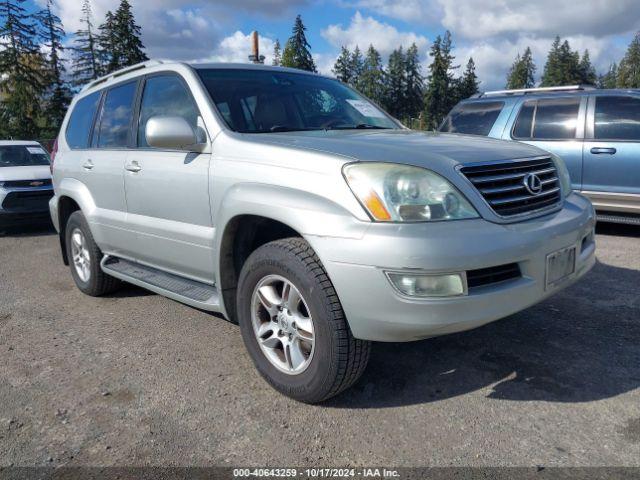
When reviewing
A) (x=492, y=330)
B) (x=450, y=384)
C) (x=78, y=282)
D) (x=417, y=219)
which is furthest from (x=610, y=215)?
(x=78, y=282)

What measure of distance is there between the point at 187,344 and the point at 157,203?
0.99 m

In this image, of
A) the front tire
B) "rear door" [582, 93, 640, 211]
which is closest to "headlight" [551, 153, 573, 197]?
the front tire

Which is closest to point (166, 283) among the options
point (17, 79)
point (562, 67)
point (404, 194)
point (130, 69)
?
point (130, 69)

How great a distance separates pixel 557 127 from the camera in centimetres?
684

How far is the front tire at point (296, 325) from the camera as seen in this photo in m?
2.45

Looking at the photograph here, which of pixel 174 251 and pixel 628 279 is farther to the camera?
pixel 628 279

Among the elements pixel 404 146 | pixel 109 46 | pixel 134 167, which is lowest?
pixel 134 167

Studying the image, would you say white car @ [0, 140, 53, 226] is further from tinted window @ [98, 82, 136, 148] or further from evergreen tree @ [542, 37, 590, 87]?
evergreen tree @ [542, 37, 590, 87]

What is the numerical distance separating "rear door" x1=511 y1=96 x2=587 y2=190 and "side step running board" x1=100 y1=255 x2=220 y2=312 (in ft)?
17.1

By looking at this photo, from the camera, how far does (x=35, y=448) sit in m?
2.44

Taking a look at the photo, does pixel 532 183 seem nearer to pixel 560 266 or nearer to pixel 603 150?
pixel 560 266

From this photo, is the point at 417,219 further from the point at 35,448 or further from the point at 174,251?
the point at 35,448

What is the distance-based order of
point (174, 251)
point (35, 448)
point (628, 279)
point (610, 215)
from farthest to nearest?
point (610, 215) < point (628, 279) < point (174, 251) < point (35, 448)

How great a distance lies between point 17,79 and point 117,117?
4084cm
